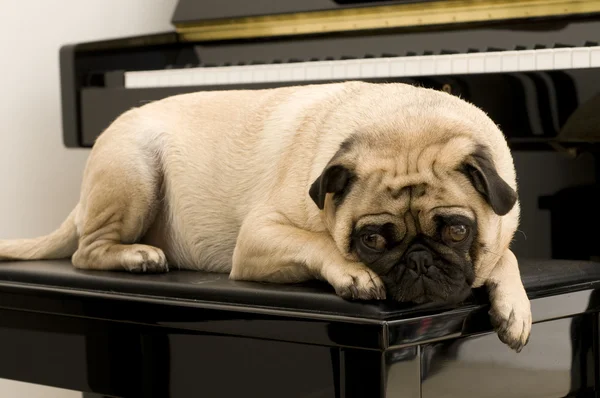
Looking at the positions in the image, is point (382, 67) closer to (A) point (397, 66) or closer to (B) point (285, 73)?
(A) point (397, 66)

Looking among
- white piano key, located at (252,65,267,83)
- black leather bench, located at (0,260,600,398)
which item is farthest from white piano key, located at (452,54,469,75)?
black leather bench, located at (0,260,600,398)

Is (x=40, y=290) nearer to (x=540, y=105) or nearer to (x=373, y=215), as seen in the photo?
(x=373, y=215)

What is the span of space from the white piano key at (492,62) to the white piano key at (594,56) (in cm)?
23

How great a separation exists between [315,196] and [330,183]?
37 mm

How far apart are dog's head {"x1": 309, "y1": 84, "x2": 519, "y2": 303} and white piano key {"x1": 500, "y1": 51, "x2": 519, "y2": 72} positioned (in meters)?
0.84

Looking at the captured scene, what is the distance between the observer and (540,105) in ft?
8.02

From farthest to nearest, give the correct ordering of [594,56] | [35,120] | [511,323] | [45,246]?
[35,120], [594,56], [45,246], [511,323]

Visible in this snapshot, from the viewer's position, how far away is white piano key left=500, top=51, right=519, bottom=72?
2535 millimetres

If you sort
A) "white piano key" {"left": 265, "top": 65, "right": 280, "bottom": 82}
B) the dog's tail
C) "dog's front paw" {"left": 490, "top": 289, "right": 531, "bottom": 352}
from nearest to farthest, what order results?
"dog's front paw" {"left": 490, "top": 289, "right": 531, "bottom": 352} → the dog's tail → "white piano key" {"left": 265, "top": 65, "right": 280, "bottom": 82}

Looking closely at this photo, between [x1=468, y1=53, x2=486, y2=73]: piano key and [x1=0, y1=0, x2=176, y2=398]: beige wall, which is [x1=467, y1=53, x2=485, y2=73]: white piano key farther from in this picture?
[x1=0, y1=0, x2=176, y2=398]: beige wall

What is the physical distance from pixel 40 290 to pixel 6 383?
180 centimetres

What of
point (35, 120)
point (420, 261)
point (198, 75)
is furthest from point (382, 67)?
point (35, 120)

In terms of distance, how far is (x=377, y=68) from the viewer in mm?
2729

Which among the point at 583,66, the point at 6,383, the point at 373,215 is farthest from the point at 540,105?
the point at 6,383
